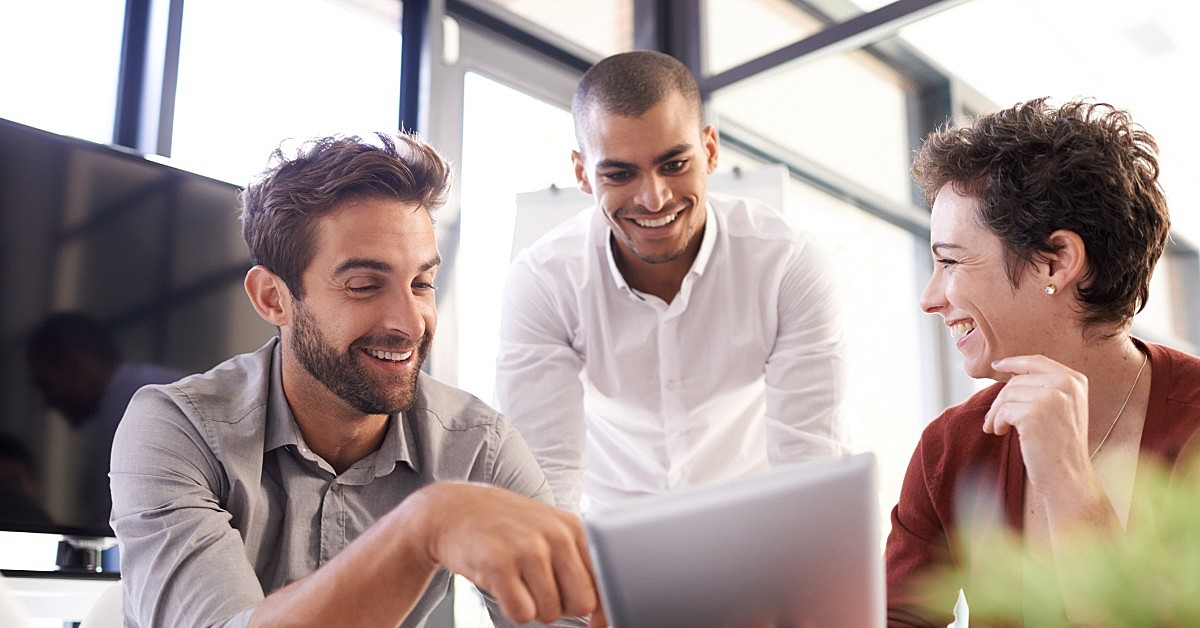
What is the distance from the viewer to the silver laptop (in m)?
0.67

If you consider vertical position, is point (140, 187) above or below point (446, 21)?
below

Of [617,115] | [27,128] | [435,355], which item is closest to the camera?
[27,128]

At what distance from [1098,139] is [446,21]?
2627 millimetres

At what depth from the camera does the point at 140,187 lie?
Result: 6.43 feet

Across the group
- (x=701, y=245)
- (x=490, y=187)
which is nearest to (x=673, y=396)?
(x=701, y=245)

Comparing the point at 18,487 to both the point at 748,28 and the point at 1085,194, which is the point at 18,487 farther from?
the point at 748,28

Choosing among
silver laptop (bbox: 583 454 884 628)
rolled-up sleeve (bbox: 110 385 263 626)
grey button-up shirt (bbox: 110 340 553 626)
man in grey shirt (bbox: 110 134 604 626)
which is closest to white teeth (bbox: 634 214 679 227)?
man in grey shirt (bbox: 110 134 604 626)

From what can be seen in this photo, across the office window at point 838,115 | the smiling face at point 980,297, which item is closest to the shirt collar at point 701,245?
the smiling face at point 980,297

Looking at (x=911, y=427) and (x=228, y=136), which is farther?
(x=911, y=427)

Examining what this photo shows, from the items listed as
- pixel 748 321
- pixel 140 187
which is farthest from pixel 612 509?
pixel 748 321

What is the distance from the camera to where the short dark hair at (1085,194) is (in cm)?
134

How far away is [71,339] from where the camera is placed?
183 cm

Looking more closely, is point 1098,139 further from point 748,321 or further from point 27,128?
point 27,128

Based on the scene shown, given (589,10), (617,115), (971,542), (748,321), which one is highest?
(589,10)
